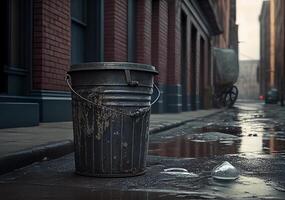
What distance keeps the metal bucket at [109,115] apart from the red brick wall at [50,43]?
5.68 m

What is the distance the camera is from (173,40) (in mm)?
22578

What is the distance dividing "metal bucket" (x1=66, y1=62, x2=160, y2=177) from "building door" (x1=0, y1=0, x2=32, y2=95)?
203 inches

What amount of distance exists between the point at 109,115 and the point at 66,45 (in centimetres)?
709

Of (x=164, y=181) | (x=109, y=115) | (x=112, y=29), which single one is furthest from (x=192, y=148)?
(x=112, y=29)

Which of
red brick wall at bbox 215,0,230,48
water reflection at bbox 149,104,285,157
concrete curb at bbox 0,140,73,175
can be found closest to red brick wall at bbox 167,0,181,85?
water reflection at bbox 149,104,285,157

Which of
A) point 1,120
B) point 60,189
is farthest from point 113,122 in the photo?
point 1,120

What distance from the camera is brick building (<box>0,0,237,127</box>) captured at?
1033 centimetres

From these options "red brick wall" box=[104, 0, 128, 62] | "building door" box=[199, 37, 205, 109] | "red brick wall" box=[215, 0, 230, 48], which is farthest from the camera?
"red brick wall" box=[215, 0, 230, 48]

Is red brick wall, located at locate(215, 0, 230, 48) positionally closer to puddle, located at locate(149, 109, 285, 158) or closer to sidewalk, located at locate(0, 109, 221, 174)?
puddle, located at locate(149, 109, 285, 158)

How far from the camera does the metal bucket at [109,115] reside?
5.29 m

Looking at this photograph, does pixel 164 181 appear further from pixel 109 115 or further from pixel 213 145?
pixel 213 145

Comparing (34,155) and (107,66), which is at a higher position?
(107,66)

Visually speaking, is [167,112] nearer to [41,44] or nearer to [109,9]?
[109,9]

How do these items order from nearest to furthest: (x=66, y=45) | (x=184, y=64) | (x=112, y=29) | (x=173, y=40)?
(x=66, y=45)
(x=112, y=29)
(x=173, y=40)
(x=184, y=64)
